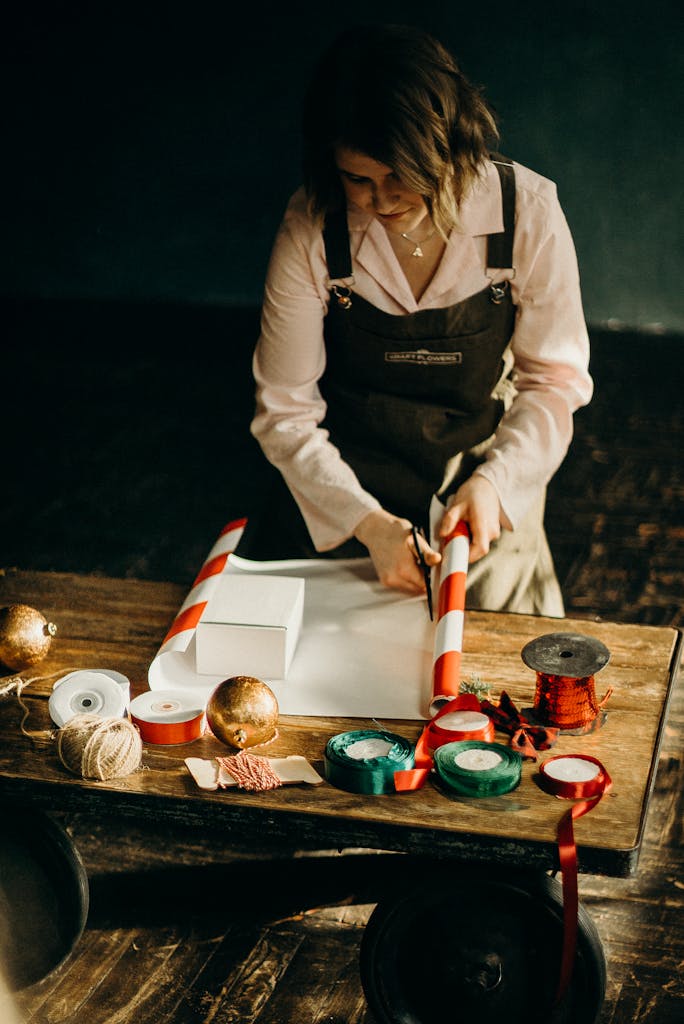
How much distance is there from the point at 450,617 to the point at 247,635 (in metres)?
0.28

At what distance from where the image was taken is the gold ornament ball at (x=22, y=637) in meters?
1.70

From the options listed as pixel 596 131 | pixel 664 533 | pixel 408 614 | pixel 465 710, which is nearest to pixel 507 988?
pixel 465 710

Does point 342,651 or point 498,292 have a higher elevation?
point 498,292

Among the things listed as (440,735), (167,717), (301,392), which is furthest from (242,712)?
(301,392)

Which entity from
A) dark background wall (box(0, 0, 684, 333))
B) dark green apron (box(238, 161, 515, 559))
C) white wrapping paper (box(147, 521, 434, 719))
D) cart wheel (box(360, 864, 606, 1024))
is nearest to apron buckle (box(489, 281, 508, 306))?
dark green apron (box(238, 161, 515, 559))

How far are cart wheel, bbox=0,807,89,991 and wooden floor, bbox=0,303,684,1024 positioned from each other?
9 centimetres

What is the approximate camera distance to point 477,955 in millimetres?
1574

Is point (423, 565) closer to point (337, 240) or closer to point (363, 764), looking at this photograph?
point (363, 764)

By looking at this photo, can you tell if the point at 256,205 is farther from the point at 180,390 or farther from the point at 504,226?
the point at 504,226

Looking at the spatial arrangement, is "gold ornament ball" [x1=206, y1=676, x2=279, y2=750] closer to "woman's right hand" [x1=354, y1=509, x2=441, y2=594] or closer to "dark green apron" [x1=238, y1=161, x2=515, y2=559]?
"woman's right hand" [x1=354, y1=509, x2=441, y2=594]

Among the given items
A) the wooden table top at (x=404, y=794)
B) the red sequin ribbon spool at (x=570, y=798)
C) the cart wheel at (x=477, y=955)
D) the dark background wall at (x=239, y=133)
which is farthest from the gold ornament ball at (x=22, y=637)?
the dark background wall at (x=239, y=133)

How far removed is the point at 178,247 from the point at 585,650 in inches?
230

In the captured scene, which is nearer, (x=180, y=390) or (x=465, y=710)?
(x=465, y=710)

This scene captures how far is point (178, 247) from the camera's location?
7055mm
